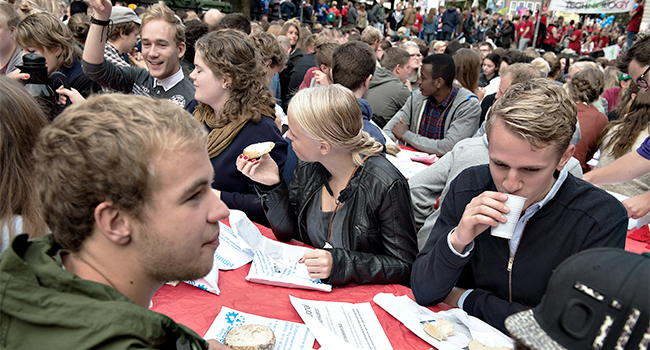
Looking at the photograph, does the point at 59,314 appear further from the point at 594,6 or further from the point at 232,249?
the point at 594,6

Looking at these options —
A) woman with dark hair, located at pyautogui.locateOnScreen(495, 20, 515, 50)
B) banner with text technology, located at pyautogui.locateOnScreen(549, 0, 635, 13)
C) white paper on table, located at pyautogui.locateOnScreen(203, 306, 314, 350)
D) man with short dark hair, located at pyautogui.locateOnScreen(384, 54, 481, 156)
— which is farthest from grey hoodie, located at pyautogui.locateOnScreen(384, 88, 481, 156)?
woman with dark hair, located at pyautogui.locateOnScreen(495, 20, 515, 50)

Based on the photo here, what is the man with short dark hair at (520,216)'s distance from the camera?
5.61ft

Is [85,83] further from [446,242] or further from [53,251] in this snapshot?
[446,242]

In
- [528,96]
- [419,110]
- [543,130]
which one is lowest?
[419,110]

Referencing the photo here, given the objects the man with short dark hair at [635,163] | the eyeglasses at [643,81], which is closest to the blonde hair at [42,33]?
the man with short dark hair at [635,163]

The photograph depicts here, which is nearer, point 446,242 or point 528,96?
point 528,96

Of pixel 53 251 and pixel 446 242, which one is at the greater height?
pixel 53 251

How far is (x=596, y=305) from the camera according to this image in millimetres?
793

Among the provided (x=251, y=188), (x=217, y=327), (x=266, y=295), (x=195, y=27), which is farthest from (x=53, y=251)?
(x=195, y=27)

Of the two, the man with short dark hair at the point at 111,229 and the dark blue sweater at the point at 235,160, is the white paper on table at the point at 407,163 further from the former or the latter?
the man with short dark hair at the point at 111,229

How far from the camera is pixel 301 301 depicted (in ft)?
6.42

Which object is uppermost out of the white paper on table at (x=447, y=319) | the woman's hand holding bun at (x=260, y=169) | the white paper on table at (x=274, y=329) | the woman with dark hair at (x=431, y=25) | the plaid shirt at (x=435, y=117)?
the woman's hand holding bun at (x=260, y=169)

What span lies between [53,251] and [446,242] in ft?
4.95

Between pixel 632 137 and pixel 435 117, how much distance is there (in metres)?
1.95
